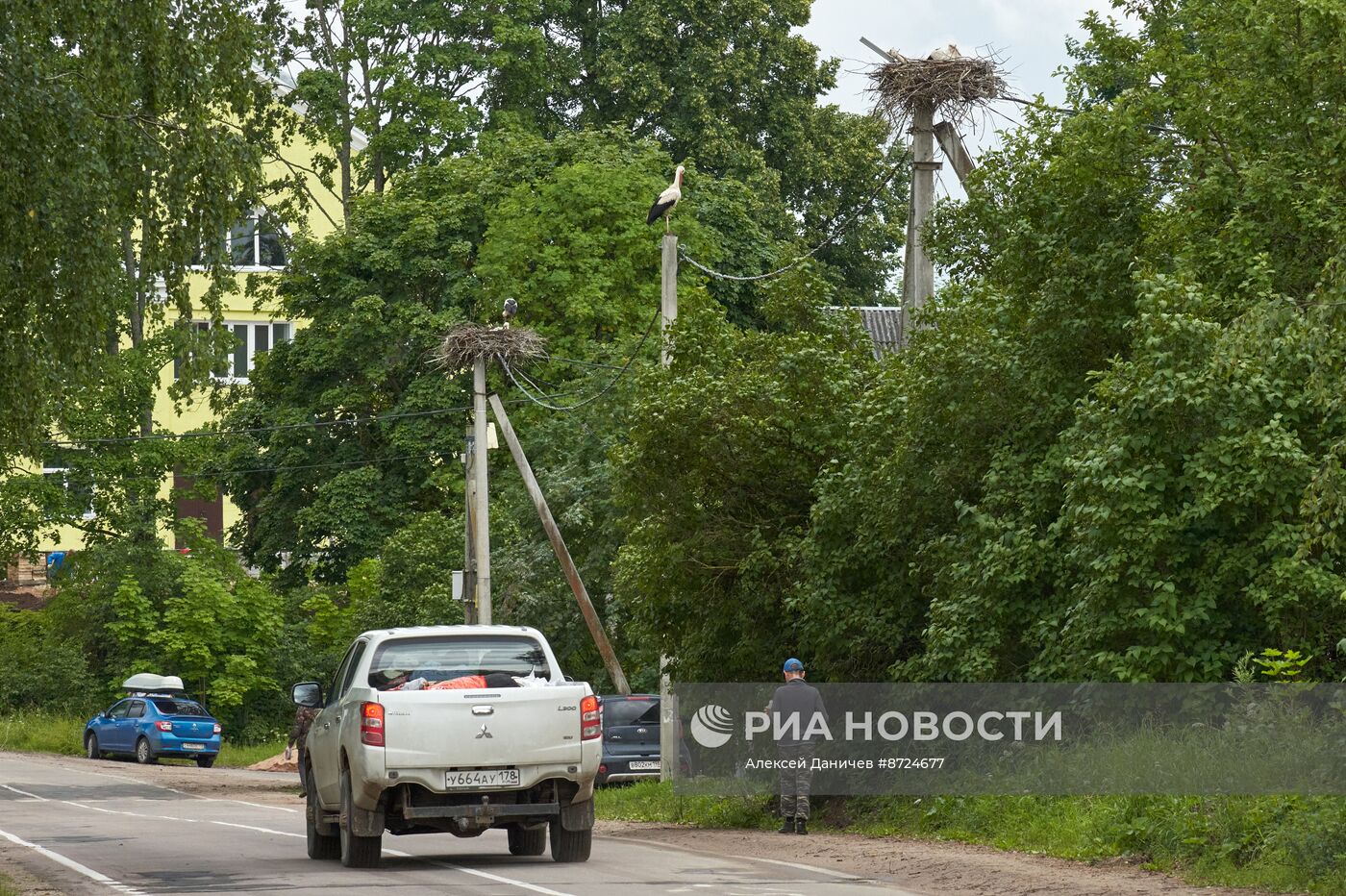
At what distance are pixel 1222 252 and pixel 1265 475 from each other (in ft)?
10.8

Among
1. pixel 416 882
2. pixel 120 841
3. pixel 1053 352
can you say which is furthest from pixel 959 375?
pixel 120 841

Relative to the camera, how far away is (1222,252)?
18641 mm

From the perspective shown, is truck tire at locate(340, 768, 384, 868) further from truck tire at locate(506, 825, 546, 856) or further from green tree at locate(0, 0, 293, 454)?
green tree at locate(0, 0, 293, 454)

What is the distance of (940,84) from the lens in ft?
77.0

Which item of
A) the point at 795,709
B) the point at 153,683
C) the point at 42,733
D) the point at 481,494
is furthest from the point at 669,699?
the point at 42,733

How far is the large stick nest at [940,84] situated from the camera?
23469 millimetres

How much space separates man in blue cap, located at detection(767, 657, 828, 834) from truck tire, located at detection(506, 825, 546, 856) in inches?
111

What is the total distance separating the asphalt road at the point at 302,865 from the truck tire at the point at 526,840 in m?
0.13

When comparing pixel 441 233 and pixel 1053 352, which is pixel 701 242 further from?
pixel 1053 352

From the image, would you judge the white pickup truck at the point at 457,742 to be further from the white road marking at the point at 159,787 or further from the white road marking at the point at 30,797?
the white road marking at the point at 30,797

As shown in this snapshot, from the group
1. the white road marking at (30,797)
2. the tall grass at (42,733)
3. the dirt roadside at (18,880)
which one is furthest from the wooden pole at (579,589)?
the tall grass at (42,733)

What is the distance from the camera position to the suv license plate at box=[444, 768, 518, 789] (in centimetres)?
1479

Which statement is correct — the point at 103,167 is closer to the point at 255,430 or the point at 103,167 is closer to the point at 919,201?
the point at 919,201

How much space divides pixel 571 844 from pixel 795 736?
11.9 ft
